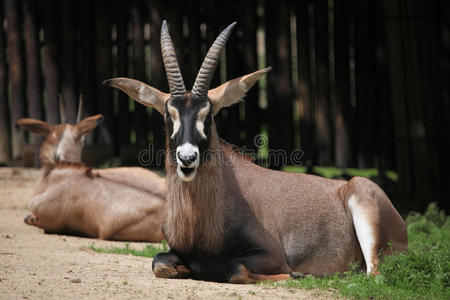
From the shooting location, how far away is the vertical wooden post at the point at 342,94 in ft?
38.3

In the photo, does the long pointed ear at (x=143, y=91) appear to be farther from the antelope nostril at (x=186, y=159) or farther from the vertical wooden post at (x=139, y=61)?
the vertical wooden post at (x=139, y=61)

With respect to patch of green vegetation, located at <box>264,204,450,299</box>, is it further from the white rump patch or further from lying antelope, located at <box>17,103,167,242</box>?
lying antelope, located at <box>17,103,167,242</box>

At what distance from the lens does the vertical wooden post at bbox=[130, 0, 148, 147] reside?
41.2ft

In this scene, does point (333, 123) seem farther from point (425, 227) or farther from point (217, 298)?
point (217, 298)

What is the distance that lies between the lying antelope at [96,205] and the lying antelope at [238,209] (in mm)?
2311

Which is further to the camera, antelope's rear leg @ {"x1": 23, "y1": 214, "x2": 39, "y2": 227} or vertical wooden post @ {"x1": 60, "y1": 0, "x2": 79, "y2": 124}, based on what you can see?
vertical wooden post @ {"x1": 60, "y1": 0, "x2": 79, "y2": 124}

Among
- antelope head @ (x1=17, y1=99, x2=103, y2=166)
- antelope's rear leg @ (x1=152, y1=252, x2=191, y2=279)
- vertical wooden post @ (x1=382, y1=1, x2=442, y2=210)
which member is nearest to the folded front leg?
antelope's rear leg @ (x1=152, y1=252, x2=191, y2=279)

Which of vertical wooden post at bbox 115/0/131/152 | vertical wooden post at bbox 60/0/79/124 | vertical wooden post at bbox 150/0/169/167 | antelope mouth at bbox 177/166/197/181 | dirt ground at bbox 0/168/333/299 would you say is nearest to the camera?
dirt ground at bbox 0/168/333/299

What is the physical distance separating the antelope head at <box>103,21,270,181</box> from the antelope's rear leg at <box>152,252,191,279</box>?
81cm

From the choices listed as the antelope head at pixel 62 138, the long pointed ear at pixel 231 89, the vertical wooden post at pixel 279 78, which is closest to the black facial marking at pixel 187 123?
the long pointed ear at pixel 231 89

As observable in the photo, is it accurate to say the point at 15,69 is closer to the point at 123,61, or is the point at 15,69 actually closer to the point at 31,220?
the point at 123,61

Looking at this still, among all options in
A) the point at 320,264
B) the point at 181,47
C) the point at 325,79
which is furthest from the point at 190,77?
the point at 320,264

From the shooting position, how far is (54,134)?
10500mm

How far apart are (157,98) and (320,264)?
231 cm
